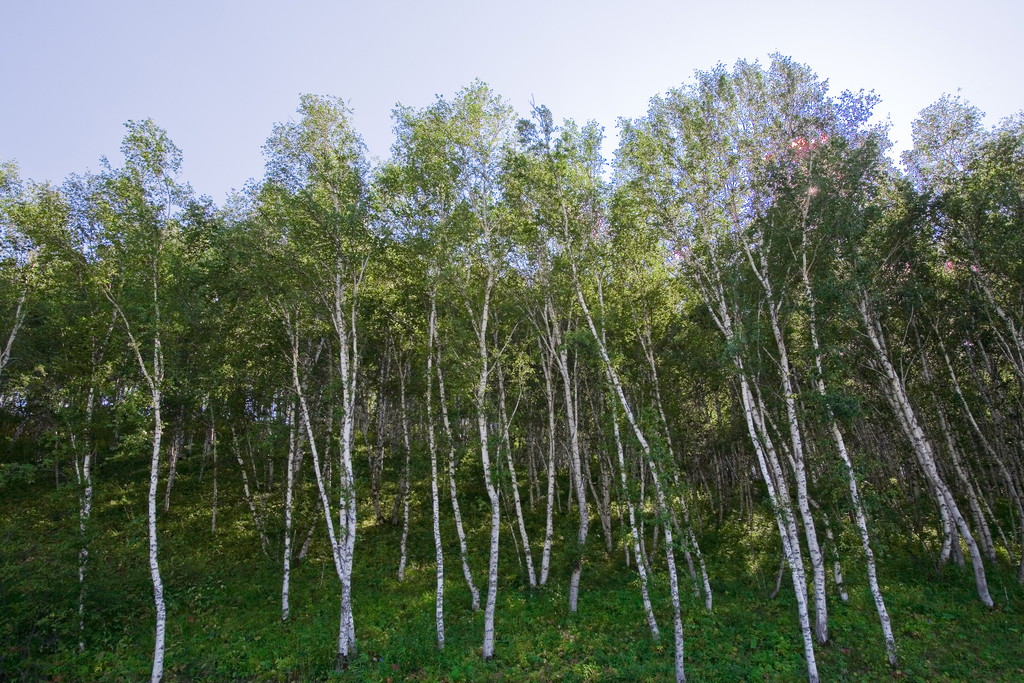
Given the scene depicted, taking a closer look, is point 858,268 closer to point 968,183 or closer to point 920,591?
point 968,183

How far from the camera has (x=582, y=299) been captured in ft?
49.1

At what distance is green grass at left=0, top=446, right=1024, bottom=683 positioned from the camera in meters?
12.6

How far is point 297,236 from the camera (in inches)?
592

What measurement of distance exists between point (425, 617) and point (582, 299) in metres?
11.8

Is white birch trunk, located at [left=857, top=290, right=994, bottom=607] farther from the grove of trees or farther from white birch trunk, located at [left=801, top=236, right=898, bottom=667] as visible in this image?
white birch trunk, located at [left=801, top=236, right=898, bottom=667]

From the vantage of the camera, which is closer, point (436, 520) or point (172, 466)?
point (436, 520)

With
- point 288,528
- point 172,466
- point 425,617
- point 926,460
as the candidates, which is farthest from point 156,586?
point 926,460

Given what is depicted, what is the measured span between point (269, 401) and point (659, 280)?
18831 mm

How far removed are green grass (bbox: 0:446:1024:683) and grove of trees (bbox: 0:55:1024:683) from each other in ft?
1.23

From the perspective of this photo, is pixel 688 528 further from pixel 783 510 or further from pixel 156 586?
pixel 156 586

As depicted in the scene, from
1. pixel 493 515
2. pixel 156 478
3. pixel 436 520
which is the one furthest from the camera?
pixel 436 520

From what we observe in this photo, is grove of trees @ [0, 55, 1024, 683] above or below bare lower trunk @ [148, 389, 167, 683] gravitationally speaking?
above

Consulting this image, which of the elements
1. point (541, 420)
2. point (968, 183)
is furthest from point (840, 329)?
point (541, 420)

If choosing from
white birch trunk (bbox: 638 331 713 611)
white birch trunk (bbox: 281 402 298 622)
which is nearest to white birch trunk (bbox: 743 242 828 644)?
white birch trunk (bbox: 638 331 713 611)
